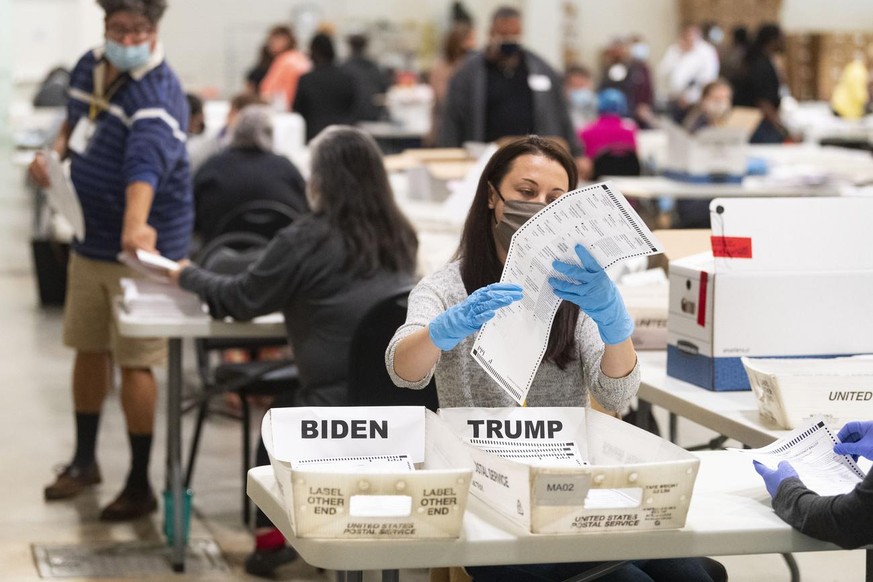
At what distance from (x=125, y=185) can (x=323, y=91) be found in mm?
4818

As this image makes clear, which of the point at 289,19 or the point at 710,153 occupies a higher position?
the point at 289,19

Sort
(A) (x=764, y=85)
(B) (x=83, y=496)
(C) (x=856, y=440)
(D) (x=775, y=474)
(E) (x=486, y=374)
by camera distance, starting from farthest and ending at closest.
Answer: (A) (x=764, y=85) → (B) (x=83, y=496) → (E) (x=486, y=374) → (C) (x=856, y=440) → (D) (x=775, y=474)

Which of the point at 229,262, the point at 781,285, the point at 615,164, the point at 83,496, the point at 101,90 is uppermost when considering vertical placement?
the point at 101,90

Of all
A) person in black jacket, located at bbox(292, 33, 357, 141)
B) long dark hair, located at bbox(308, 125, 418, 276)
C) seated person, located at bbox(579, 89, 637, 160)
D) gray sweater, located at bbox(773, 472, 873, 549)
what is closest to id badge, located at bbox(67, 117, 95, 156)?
long dark hair, located at bbox(308, 125, 418, 276)

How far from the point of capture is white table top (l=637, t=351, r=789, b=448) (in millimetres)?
2379

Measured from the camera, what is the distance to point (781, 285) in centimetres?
262

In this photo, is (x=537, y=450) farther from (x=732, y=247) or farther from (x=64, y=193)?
(x=64, y=193)

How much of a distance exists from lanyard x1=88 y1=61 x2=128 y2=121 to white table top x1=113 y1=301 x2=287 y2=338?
0.66 metres

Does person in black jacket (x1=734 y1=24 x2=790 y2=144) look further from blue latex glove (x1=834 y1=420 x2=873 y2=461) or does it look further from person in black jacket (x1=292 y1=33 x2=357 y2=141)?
blue latex glove (x1=834 y1=420 x2=873 y2=461)

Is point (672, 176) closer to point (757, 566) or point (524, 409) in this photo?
point (757, 566)

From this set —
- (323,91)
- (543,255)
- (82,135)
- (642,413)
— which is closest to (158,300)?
(82,135)

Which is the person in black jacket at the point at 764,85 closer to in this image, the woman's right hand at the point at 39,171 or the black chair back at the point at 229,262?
the black chair back at the point at 229,262

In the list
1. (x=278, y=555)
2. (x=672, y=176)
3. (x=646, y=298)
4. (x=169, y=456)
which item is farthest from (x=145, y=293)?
(x=672, y=176)

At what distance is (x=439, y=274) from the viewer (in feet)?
8.05
